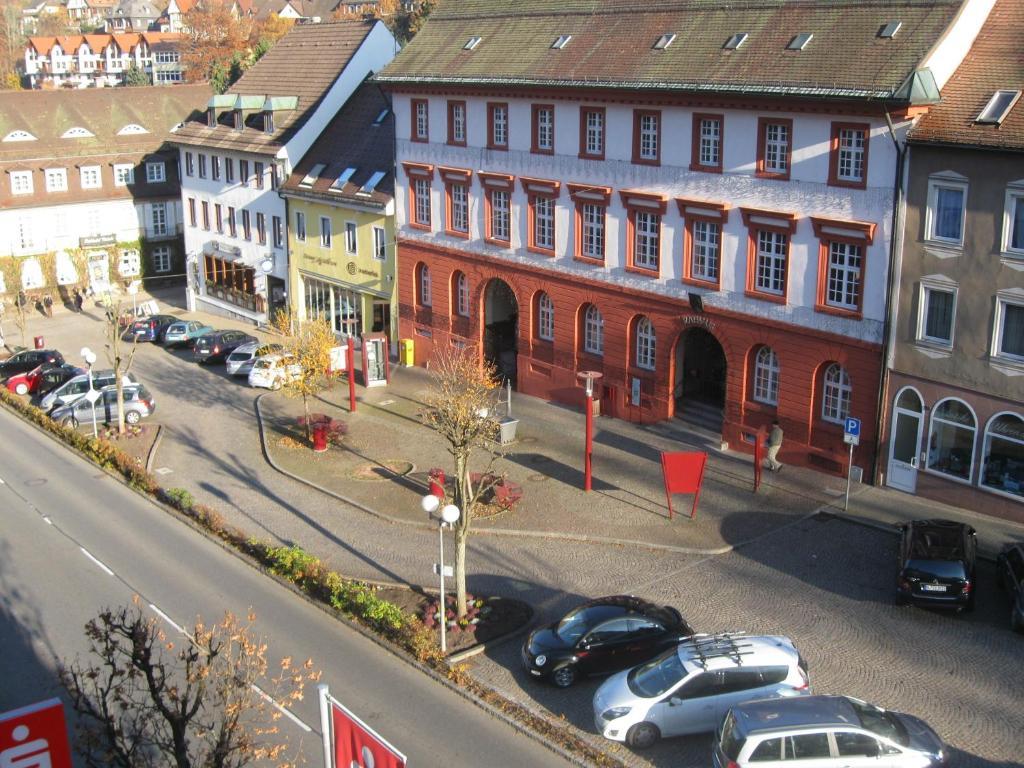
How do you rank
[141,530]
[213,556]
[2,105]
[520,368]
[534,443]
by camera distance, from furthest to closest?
[2,105]
[520,368]
[534,443]
[141,530]
[213,556]

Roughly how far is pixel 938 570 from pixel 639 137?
18.5 meters

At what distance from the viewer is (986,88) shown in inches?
1250

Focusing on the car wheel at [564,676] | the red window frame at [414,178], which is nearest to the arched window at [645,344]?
the red window frame at [414,178]

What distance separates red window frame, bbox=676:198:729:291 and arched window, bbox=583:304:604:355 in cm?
494

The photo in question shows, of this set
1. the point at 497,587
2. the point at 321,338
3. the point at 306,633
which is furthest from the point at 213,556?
the point at 321,338

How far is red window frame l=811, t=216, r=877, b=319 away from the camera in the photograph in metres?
33.3

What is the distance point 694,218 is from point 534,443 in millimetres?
9372

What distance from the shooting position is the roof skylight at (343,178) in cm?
5306

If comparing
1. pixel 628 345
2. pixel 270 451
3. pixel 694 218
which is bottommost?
pixel 270 451

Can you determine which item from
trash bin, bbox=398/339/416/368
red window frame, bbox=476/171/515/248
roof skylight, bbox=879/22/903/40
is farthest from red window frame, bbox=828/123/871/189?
trash bin, bbox=398/339/416/368

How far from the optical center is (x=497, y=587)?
97.6 ft

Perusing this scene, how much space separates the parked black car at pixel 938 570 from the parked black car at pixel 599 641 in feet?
18.5

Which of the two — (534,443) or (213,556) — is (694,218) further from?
(213,556)

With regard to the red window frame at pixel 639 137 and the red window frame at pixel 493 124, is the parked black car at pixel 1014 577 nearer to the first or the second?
the red window frame at pixel 639 137
